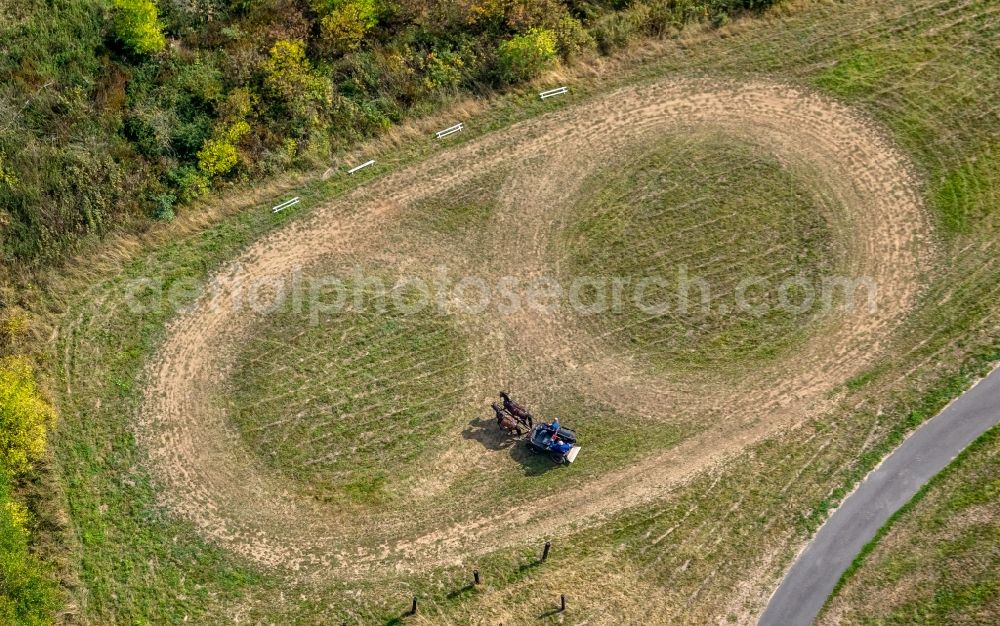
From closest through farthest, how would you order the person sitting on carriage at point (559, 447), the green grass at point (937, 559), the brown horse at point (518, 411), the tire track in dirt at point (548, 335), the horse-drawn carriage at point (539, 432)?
1. the green grass at point (937, 559)
2. the tire track in dirt at point (548, 335)
3. the person sitting on carriage at point (559, 447)
4. the horse-drawn carriage at point (539, 432)
5. the brown horse at point (518, 411)

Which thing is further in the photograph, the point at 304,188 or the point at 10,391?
the point at 304,188

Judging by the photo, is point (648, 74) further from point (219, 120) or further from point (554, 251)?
point (219, 120)

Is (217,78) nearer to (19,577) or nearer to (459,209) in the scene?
(459,209)

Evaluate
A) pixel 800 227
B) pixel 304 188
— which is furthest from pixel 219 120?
pixel 800 227

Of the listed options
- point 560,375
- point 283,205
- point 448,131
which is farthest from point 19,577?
point 448,131

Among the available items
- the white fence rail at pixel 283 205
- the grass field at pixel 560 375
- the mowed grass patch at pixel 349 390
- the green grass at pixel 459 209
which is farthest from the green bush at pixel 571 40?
the white fence rail at pixel 283 205

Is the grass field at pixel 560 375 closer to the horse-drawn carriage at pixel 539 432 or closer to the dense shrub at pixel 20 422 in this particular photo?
the horse-drawn carriage at pixel 539 432

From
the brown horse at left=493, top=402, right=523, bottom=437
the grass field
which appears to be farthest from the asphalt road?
the brown horse at left=493, top=402, right=523, bottom=437
